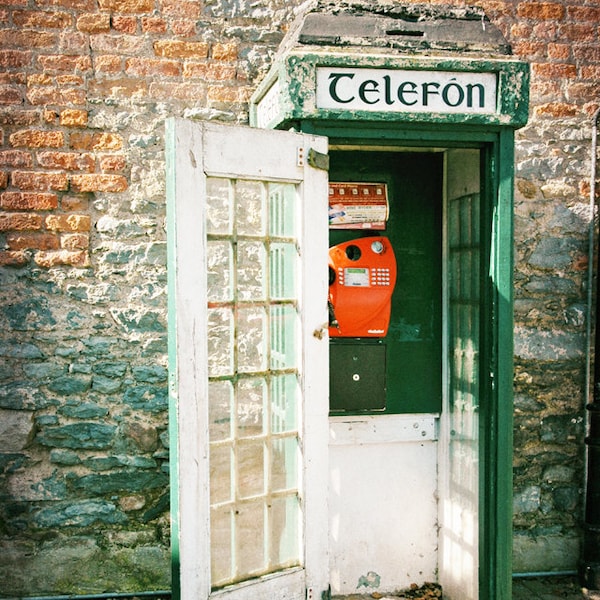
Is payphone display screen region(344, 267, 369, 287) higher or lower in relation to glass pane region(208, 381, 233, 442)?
higher

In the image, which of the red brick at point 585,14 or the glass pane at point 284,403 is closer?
the glass pane at point 284,403

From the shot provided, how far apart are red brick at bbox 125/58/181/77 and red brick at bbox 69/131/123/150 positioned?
1.15 ft

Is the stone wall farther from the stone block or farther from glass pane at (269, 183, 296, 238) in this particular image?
glass pane at (269, 183, 296, 238)

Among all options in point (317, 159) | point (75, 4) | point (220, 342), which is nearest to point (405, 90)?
point (317, 159)

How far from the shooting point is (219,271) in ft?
8.93

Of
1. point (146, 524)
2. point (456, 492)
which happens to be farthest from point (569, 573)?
point (146, 524)

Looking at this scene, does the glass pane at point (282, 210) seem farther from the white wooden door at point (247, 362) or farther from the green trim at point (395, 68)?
the green trim at point (395, 68)

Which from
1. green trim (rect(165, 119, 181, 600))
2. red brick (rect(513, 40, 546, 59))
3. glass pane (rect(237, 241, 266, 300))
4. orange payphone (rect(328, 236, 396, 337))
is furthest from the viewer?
red brick (rect(513, 40, 546, 59))

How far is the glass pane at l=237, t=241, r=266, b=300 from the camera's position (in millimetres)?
2766

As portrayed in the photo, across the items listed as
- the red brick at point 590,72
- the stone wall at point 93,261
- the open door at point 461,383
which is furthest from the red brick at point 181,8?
the red brick at point 590,72

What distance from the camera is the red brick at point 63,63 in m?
3.60

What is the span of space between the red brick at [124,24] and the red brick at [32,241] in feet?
3.65

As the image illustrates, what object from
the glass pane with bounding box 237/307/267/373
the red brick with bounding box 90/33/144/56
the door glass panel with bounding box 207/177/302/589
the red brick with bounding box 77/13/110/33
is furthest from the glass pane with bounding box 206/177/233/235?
the red brick with bounding box 77/13/110/33

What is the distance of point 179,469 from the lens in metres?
2.59
